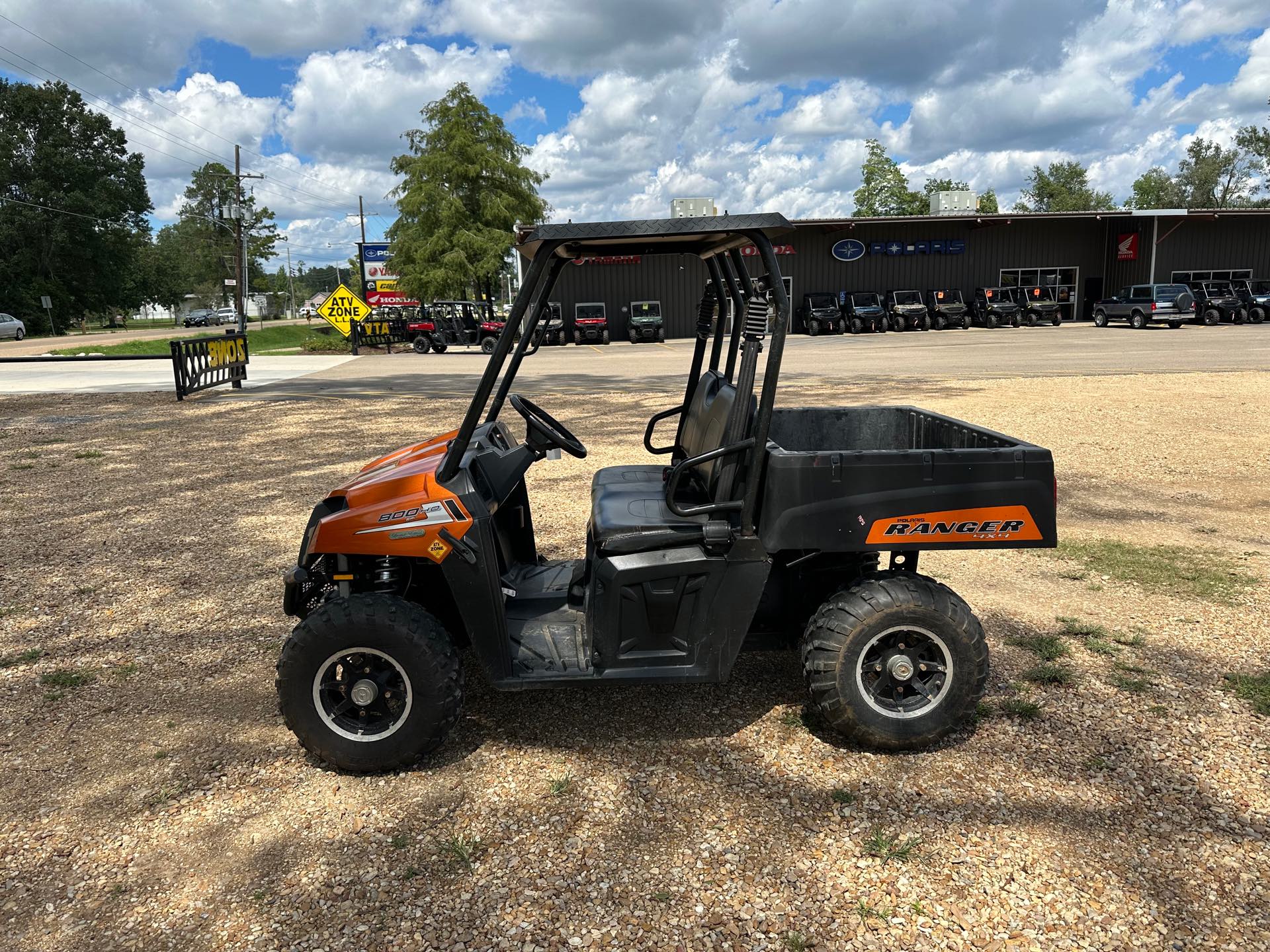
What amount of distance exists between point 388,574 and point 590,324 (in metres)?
30.7

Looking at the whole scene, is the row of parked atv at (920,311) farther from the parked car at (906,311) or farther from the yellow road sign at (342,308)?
the yellow road sign at (342,308)

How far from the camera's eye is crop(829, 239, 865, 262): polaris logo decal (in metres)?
36.8

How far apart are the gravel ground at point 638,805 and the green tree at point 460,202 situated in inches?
1355

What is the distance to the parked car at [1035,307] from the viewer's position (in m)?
35.1

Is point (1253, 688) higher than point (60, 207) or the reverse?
the reverse

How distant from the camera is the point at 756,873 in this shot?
256 cm

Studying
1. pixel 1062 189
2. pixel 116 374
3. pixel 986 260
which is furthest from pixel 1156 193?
pixel 116 374

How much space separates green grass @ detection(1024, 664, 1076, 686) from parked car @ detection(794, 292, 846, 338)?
30.9 metres

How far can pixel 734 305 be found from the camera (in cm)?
385

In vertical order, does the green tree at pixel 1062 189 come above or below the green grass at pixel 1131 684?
above

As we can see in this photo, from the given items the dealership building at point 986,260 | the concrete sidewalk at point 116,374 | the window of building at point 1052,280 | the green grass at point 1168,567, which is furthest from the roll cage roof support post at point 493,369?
the window of building at point 1052,280

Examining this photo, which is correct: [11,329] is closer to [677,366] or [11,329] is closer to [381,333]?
[381,333]

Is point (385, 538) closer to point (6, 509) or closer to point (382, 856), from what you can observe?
point (382, 856)

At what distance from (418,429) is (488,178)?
31.6 m
